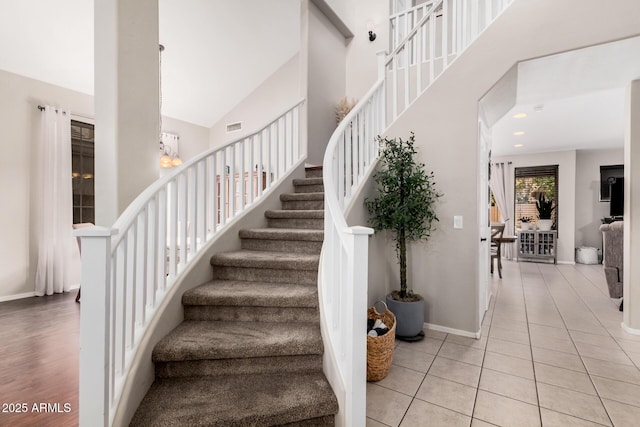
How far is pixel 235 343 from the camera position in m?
1.83

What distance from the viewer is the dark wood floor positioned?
71.2 inches

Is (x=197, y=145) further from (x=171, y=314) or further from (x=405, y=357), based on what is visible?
(x=405, y=357)

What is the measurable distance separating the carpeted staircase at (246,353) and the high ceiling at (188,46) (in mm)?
4001

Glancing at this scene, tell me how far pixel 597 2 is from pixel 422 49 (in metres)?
1.51

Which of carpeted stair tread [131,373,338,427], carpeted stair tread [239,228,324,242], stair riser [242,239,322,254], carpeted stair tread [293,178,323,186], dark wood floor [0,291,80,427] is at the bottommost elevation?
dark wood floor [0,291,80,427]

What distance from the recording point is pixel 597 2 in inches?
95.0

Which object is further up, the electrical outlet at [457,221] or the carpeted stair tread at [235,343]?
the electrical outlet at [457,221]

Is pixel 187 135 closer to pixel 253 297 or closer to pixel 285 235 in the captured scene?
pixel 285 235

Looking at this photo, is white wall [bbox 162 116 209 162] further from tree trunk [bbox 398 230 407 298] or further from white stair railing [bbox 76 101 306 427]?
tree trunk [bbox 398 230 407 298]

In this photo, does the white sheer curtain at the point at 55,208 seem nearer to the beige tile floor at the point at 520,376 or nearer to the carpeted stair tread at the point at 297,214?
the carpeted stair tread at the point at 297,214

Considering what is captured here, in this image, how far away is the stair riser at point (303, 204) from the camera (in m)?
3.34

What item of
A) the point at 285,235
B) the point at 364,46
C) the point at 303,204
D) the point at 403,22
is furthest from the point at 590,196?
the point at 285,235

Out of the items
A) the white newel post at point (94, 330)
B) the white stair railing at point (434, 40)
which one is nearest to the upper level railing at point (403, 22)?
the white stair railing at point (434, 40)

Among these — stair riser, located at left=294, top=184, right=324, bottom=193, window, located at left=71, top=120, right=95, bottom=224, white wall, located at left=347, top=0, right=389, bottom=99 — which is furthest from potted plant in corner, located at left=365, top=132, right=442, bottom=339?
window, located at left=71, top=120, right=95, bottom=224
